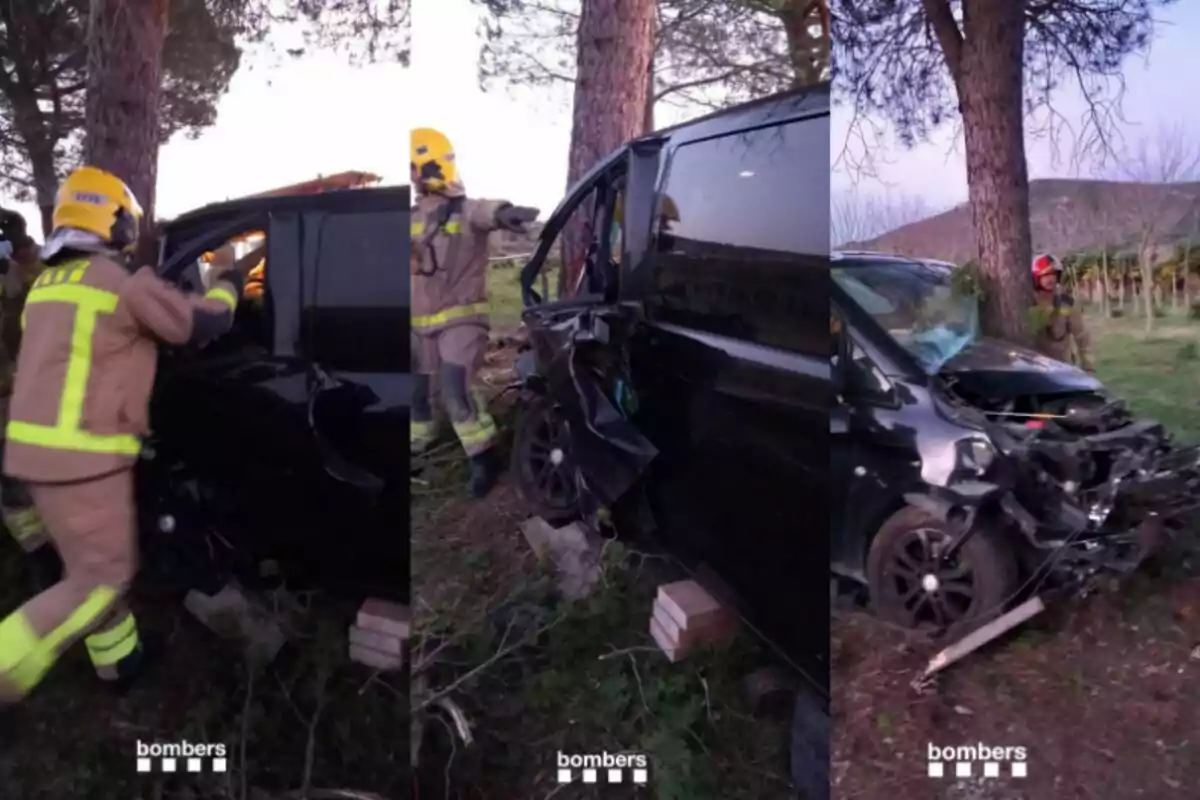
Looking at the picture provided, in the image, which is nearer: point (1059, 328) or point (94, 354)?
point (94, 354)

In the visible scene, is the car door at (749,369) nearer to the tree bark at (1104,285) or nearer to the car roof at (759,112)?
the car roof at (759,112)

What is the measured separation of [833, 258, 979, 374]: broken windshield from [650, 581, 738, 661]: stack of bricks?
973 millimetres

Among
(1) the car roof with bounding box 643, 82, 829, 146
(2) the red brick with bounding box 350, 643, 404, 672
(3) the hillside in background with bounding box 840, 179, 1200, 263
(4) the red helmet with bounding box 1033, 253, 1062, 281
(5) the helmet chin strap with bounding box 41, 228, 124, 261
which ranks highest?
(1) the car roof with bounding box 643, 82, 829, 146

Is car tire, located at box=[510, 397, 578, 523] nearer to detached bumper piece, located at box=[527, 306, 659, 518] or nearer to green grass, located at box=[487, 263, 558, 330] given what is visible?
detached bumper piece, located at box=[527, 306, 659, 518]

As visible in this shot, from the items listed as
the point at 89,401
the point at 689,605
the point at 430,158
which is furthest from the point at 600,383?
the point at 89,401

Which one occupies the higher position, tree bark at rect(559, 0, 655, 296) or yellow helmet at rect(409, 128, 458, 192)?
tree bark at rect(559, 0, 655, 296)

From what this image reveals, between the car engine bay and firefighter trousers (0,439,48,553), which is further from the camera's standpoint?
firefighter trousers (0,439,48,553)

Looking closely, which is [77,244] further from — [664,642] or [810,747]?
[810,747]

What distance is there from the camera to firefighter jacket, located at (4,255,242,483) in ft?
9.45

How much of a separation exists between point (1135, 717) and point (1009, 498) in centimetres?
78

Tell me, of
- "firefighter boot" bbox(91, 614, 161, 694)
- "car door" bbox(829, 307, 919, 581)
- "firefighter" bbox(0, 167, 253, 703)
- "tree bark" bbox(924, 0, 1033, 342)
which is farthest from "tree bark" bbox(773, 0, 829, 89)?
"firefighter boot" bbox(91, 614, 161, 694)

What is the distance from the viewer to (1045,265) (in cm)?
300

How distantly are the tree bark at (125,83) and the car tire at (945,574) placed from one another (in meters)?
2.52

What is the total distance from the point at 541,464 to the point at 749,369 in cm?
71
